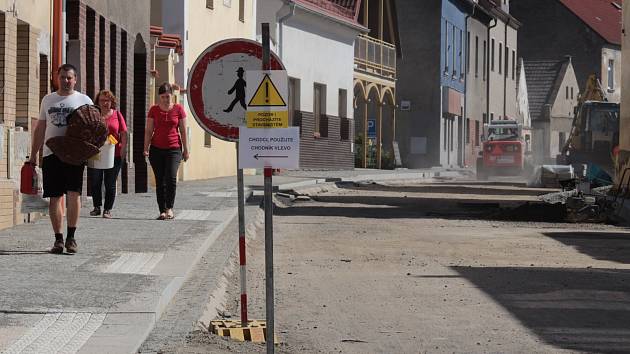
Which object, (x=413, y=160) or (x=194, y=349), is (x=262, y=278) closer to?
(x=194, y=349)

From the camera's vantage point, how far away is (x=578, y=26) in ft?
267

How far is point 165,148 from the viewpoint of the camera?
1769 centimetres

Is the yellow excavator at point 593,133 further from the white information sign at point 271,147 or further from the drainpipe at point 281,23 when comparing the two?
the white information sign at point 271,147

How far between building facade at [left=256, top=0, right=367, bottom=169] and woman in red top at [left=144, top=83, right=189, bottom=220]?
907 inches

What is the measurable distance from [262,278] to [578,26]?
70.5 meters

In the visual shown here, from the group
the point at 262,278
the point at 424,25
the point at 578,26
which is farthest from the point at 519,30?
the point at 262,278

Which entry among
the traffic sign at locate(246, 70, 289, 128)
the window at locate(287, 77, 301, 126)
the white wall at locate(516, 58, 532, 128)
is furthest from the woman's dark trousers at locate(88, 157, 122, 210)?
the white wall at locate(516, 58, 532, 128)

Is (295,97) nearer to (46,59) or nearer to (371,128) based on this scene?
(371,128)

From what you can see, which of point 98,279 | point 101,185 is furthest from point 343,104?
point 98,279

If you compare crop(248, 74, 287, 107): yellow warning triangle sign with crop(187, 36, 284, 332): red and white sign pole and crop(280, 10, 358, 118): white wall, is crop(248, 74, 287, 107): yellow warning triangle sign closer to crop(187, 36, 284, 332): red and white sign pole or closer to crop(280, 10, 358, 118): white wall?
crop(187, 36, 284, 332): red and white sign pole

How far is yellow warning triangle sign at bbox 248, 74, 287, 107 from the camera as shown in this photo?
26.0ft

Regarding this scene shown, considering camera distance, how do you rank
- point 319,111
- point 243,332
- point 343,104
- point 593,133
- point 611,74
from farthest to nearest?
1. point 611,74
2. point 343,104
3. point 319,111
4. point 593,133
5. point 243,332

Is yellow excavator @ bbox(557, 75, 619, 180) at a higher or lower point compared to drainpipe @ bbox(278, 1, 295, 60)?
lower

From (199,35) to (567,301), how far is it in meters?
24.0
